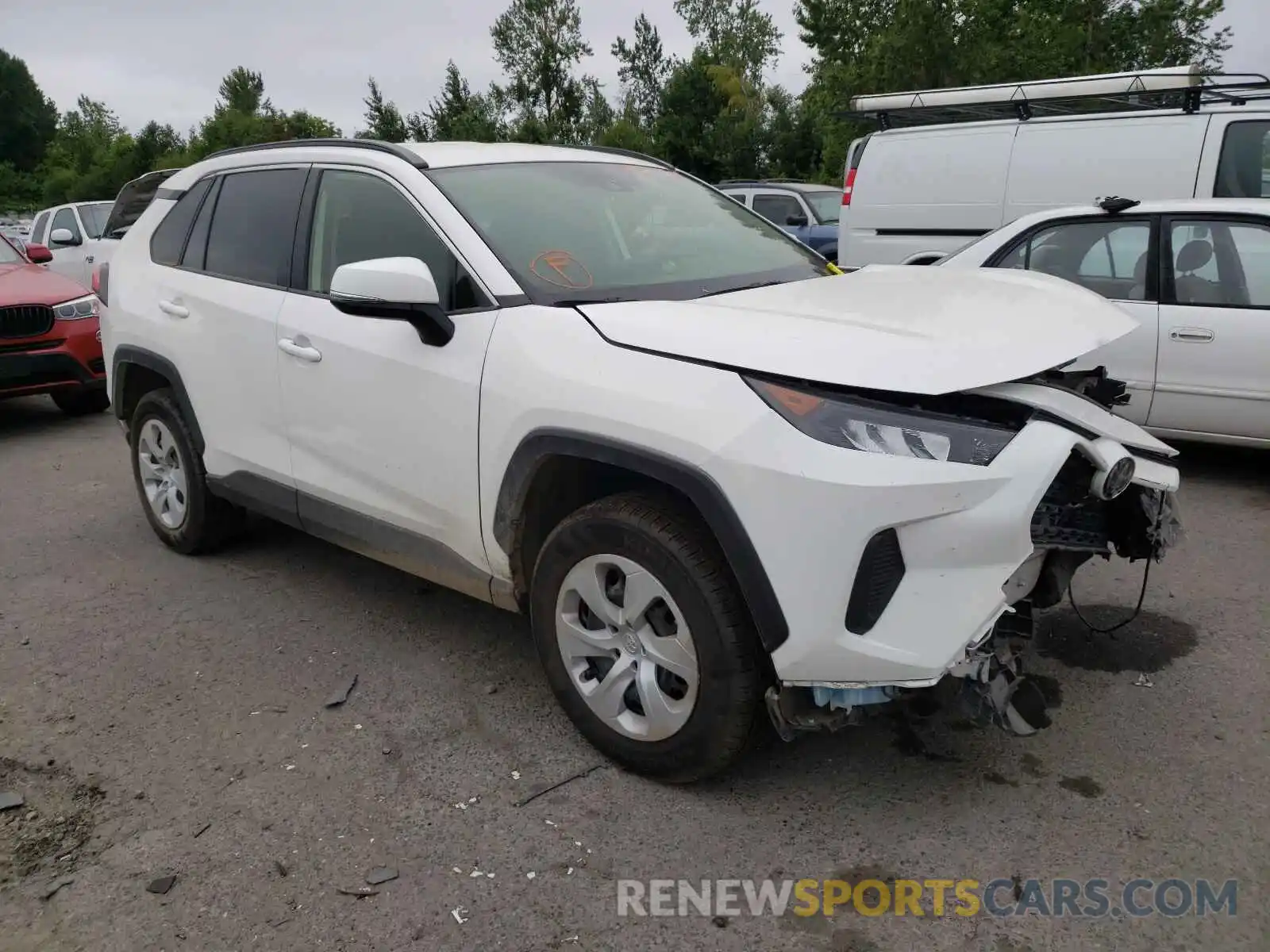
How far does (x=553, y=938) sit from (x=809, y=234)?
12.5 metres

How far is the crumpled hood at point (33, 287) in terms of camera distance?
301 inches

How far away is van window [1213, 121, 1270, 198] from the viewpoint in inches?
269

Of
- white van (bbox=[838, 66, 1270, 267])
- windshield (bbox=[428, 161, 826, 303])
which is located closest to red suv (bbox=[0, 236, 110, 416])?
windshield (bbox=[428, 161, 826, 303])

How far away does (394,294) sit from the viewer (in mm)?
2955

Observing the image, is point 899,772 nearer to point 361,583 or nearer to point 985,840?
point 985,840

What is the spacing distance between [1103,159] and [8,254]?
9.08m

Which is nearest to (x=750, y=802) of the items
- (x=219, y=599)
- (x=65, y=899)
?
(x=65, y=899)

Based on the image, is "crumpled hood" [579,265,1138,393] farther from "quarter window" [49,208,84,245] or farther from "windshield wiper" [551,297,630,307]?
"quarter window" [49,208,84,245]

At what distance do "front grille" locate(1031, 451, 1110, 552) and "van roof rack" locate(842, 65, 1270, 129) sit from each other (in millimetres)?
5761

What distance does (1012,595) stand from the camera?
266 centimetres

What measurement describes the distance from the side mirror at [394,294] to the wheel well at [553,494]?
1.82ft

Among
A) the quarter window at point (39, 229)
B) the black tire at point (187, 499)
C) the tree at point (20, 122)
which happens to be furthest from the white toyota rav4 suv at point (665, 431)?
the tree at point (20, 122)

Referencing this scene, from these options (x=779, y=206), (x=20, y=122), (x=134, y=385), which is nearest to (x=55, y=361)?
(x=134, y=385)

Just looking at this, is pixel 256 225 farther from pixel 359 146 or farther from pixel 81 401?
pixel 81 401
